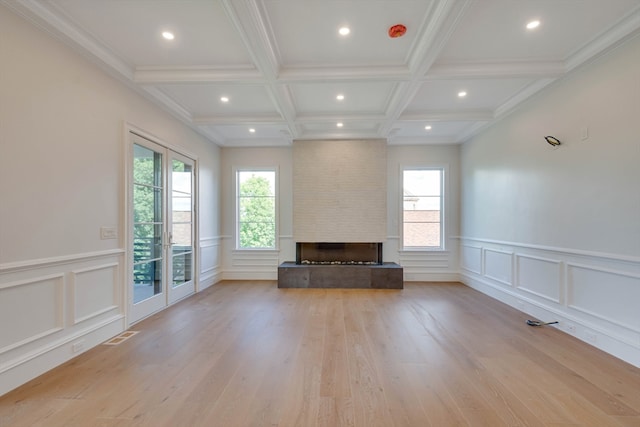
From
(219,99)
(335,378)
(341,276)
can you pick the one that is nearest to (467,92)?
(219,99)

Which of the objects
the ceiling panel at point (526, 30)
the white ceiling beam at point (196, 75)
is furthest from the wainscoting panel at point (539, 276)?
the white ceiling beam at point (196, 75)

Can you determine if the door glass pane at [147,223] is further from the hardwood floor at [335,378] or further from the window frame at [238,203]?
the window frame at [238,203]

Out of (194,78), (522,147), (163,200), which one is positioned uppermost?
(194,78)

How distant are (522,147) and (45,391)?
5.67m

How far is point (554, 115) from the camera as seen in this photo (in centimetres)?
327

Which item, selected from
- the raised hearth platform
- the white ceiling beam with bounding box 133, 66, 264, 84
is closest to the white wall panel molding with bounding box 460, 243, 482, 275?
the raised hearth platform

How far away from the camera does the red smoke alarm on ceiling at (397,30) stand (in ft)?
7.89

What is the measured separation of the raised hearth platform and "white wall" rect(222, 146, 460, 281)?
0.63m

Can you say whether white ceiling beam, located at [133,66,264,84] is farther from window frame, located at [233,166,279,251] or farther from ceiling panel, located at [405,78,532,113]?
window frame, located at [233,166,279,251]

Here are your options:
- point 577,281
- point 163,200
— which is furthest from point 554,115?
point 163,200

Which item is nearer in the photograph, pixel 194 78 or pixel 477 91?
pixel 194 78

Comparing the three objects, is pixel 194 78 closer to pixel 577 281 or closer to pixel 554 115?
pixel 554 115

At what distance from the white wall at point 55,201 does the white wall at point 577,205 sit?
5.03 meters

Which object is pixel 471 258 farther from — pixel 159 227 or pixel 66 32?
pixel 66 32
